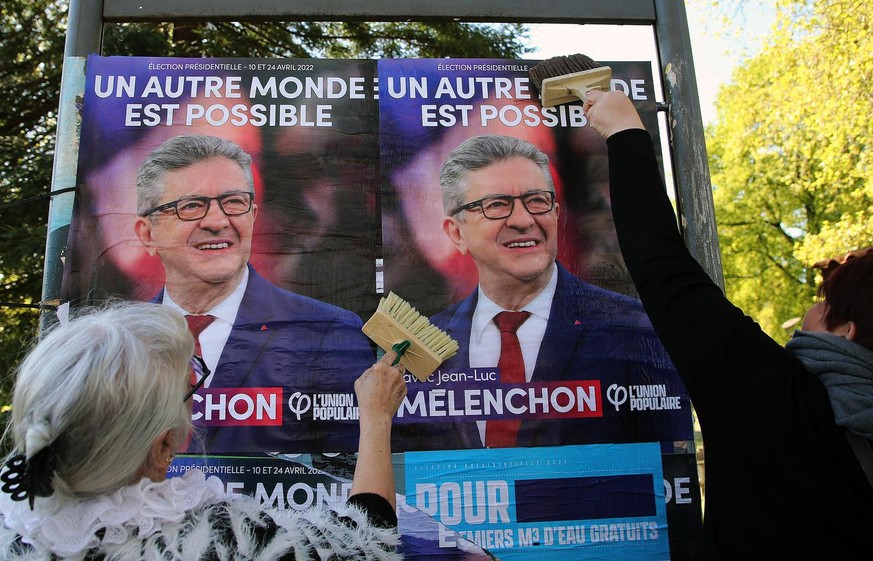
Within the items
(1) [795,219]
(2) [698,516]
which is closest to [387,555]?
(2) [698,516]

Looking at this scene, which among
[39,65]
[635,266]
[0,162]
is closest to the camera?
[635,266]

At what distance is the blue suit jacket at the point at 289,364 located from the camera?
7.59 ft

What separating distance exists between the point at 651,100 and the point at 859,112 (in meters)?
9.35

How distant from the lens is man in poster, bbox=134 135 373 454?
232 cm

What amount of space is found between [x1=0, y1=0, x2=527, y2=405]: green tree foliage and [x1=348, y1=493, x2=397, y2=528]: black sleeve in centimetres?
626

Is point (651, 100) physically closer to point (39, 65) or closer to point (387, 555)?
point (387, 555)

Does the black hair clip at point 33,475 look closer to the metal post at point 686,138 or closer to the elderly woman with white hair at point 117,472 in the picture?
the elderly woman with white hair at point 117,472

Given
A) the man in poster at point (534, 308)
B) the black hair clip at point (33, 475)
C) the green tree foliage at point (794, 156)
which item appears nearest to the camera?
the black hair clip at point (33, 475)

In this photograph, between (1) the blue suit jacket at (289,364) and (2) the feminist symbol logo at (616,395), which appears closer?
(1) the blue suit jacket at (289,364)

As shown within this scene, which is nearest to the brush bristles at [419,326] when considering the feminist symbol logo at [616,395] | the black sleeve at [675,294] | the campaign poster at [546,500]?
the campaign poster at [546,500]

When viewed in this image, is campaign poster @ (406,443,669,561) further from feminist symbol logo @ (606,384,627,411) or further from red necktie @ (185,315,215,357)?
red necktie @ (185,315,215,357)

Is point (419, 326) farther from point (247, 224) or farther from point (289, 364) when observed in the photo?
point (247, 224)

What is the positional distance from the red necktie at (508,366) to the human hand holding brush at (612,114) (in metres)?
0.73

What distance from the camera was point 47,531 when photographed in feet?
4.26
